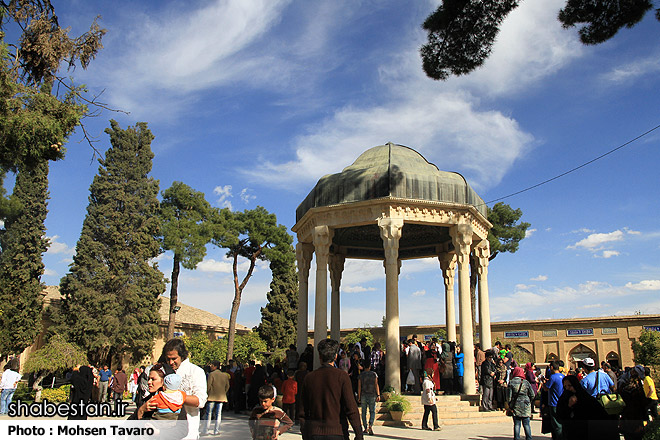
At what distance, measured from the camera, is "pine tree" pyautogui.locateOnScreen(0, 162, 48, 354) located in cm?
Result: 2530

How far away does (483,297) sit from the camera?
52.3 ft

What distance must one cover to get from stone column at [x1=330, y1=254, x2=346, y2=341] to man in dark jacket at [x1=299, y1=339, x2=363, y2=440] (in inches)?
539

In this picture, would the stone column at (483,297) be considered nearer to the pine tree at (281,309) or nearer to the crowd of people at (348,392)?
the crowd of people at (348,392)

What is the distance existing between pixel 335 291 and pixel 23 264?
1709 centimetres

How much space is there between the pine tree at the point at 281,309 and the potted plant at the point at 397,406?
22598mm

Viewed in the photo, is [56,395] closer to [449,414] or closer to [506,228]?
[449,414]

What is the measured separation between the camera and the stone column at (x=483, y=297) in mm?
15781

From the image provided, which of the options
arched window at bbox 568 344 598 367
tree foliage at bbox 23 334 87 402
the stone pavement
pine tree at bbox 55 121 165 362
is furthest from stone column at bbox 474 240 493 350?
pine tree at bbox 55 121 165 362

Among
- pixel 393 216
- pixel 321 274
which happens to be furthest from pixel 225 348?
pixel 393 216

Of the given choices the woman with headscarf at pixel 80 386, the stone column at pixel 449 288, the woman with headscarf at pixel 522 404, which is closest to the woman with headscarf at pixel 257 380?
the woman with headscarf at pixel 80 386

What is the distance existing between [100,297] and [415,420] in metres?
20.8

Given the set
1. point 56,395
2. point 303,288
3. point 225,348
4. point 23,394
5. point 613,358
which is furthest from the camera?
point 225,348

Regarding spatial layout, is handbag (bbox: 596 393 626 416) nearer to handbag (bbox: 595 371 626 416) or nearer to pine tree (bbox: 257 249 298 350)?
handbag (bbox: 595 371 626 416)

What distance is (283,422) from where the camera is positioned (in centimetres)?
466
